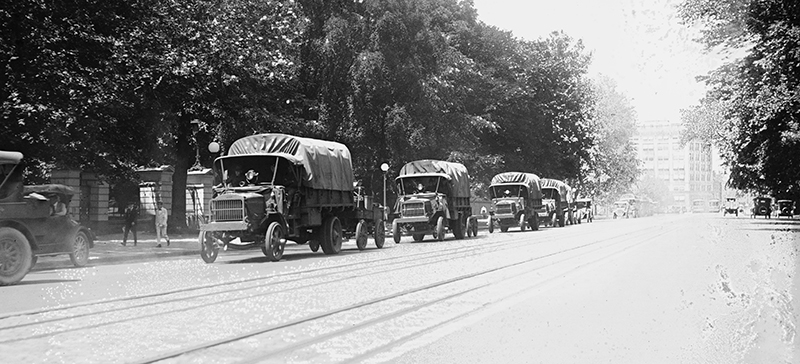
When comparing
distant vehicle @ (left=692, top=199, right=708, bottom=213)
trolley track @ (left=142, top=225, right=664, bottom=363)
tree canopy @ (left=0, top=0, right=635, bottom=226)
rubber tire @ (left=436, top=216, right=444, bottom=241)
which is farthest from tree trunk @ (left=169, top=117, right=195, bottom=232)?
distant vehicle @ (left=692, top=199, right=708, bottom=213)

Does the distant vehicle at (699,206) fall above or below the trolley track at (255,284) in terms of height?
above

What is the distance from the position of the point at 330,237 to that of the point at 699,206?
413 ft

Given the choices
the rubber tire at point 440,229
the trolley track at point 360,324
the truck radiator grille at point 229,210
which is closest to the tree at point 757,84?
the rubber tire at point 440,229

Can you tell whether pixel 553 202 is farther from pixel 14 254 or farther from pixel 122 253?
pixel 14 254

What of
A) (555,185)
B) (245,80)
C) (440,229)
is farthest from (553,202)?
(245,80)

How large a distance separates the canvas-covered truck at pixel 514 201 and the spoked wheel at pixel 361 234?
18183mm

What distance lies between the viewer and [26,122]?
86.8 ft

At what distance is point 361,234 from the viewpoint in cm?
2509

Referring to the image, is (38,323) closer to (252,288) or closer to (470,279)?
(252,288)

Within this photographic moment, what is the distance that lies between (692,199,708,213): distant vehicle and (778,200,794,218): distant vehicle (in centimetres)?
5511

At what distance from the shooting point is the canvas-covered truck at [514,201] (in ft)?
139

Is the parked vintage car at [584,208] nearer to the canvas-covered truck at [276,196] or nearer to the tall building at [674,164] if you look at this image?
the tall building at [674,164]

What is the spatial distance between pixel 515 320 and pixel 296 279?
6385 millimetres

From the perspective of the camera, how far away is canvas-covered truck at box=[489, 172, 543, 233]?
42.4m
